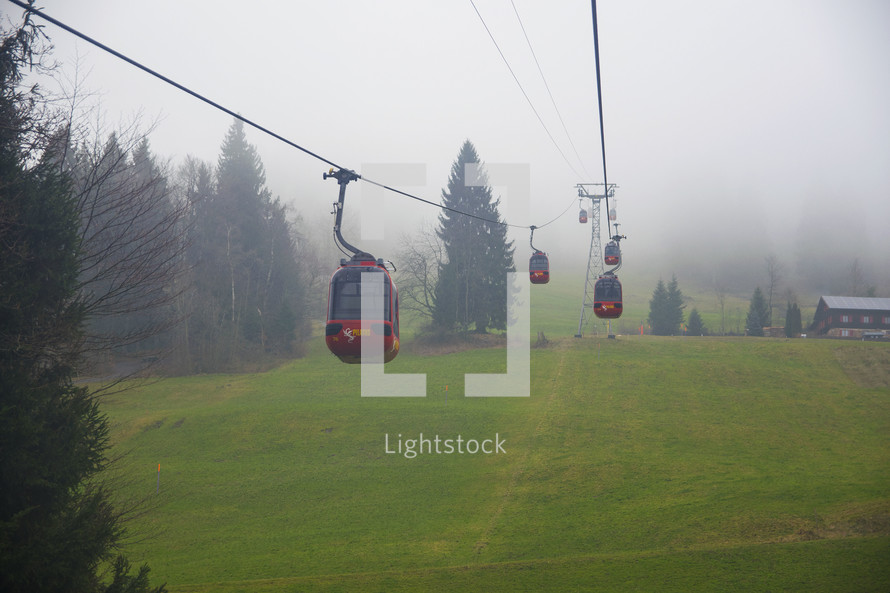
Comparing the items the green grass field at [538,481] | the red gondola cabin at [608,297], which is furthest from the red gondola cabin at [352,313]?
the red gondola cabin at [608,297]

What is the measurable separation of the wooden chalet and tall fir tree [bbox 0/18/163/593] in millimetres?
66198

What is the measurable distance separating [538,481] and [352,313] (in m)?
15.3

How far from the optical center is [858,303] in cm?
5753

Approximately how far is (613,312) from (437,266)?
3157 cm

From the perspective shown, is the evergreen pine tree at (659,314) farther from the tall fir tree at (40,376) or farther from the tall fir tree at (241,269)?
the tall fir tree at (40,376)

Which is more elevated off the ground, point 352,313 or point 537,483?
point 352,313

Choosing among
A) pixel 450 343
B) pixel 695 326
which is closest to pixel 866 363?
pixel 695 326

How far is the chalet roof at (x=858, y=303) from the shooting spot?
2224 inches

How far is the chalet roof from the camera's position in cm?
5650

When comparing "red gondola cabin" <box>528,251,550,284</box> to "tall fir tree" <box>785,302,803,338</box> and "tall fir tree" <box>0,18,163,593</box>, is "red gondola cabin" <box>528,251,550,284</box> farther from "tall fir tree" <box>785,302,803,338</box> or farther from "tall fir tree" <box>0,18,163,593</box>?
"tall fir tree" <box>785,302,803,338</box>

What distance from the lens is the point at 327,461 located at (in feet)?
84.0

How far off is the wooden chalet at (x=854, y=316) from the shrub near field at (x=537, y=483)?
2235cm

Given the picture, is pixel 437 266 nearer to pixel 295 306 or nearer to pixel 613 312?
pixel 295 306

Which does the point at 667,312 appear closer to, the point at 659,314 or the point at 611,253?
the point at 659,314
